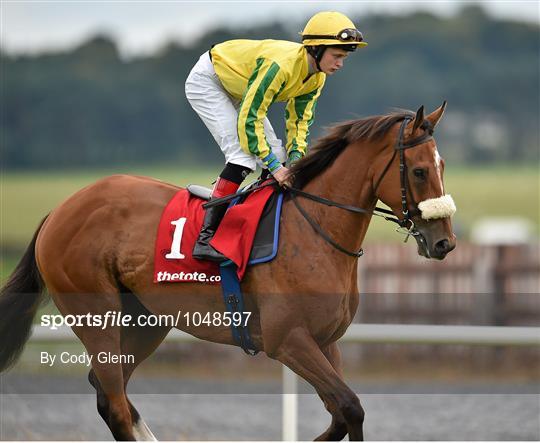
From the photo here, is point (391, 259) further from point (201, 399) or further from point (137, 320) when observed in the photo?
point (137, 320)

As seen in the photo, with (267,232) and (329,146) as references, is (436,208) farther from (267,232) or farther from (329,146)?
(267,232)

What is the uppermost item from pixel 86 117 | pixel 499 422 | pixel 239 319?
pixel 239 319

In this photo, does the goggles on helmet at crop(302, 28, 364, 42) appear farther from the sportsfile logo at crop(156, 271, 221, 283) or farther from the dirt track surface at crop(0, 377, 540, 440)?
the dirt track surface at crop(0, 377, 540, 440)

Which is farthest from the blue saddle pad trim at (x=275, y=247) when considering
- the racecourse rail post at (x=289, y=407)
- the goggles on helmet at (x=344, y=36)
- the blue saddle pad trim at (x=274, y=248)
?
the racecourse rail post at (x=289, y=407)

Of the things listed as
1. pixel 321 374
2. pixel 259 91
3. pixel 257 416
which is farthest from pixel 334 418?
pixel 257 416

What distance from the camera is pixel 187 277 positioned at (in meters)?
4.66

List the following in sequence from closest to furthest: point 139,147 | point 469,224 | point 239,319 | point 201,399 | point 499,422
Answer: point 239,319, point 499,422, point 201,399, point 469,224, point 139,147

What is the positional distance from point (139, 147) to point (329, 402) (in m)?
18.4

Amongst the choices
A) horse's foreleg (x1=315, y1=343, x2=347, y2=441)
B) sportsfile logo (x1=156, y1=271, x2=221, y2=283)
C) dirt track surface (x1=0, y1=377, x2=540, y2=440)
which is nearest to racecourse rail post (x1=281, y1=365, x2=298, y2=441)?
horse's foreleg (x1=315, y1=343, x2=347, y2=441)

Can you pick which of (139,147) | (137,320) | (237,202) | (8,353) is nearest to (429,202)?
(237,202)

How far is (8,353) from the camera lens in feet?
17.0

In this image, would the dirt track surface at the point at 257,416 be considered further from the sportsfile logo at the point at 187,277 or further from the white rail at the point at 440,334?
the sportsfile logo at the point at 187,277

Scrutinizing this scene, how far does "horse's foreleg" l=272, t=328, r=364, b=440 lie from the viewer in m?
4.26

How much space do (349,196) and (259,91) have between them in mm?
564
